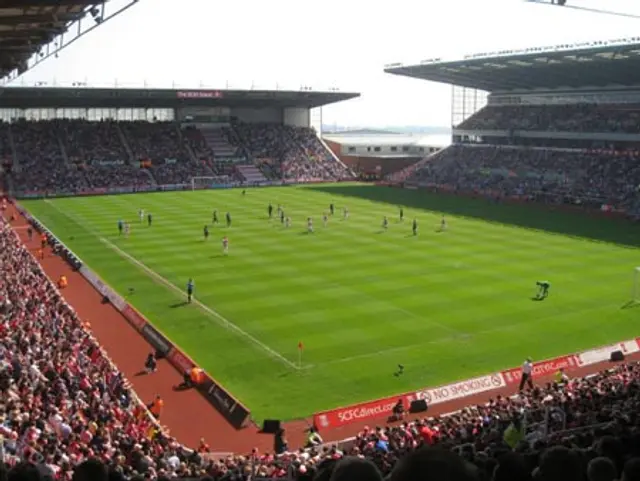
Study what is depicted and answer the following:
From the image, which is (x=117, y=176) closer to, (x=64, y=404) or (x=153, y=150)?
(x=153, y=150)

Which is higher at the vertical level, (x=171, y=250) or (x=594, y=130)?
(x=594, y=130)

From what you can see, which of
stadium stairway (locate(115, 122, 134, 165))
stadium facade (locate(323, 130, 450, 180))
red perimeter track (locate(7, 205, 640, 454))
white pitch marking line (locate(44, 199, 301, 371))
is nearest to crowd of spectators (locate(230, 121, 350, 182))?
stadium facade (locate(323, 130, 450, 180))

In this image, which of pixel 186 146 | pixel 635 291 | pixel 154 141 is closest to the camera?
pixel 635 291

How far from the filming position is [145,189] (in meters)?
83.2

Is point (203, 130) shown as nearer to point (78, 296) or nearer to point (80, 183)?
point (80, 183)

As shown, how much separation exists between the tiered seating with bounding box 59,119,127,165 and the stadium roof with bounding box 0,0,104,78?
6503cm

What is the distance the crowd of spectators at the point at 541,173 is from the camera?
6901cm

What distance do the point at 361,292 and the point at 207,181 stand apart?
188 feet

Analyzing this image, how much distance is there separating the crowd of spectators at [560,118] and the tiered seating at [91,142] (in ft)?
153

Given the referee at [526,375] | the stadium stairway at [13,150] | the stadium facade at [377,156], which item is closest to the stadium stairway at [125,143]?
the stadium stairway at [13,150]

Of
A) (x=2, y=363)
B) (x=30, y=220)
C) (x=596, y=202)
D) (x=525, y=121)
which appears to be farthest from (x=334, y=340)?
(x=525, y=121)

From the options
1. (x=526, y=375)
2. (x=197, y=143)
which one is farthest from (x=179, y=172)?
(x=526, y=375)

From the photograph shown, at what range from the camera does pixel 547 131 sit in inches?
3280

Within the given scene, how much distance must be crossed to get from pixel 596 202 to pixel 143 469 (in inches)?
2430
